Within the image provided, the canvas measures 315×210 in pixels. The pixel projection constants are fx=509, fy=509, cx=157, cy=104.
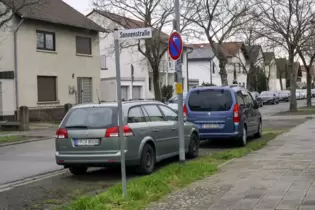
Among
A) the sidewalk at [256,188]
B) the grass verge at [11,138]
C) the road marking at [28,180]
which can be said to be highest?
the sidewalk at [256,188]

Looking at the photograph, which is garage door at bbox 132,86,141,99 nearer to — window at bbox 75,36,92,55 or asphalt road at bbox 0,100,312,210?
window at bbox 75,36,92,55

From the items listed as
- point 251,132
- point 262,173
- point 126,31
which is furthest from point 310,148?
point 126,31

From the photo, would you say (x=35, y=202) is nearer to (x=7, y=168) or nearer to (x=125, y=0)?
(x=7, y=168)

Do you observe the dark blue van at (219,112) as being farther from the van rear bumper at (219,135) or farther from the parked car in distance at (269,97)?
the parked car in distance at (269,97)

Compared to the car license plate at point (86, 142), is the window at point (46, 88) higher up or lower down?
higher up

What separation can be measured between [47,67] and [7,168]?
63.2ft

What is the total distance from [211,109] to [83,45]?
21.1m

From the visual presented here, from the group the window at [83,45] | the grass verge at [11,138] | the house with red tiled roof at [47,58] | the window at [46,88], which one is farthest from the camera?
the window at [83,45]

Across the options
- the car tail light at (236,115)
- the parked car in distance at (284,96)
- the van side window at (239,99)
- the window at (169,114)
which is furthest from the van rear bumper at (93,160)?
the parked car in distance at (284,96)

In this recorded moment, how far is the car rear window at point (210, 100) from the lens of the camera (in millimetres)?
14773

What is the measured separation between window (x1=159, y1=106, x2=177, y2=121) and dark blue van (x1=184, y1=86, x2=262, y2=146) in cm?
282

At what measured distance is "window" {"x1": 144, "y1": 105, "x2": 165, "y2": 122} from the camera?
11.1 meters

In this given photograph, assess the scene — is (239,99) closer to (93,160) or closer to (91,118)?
(91,118)

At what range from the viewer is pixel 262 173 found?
913 centimetres
